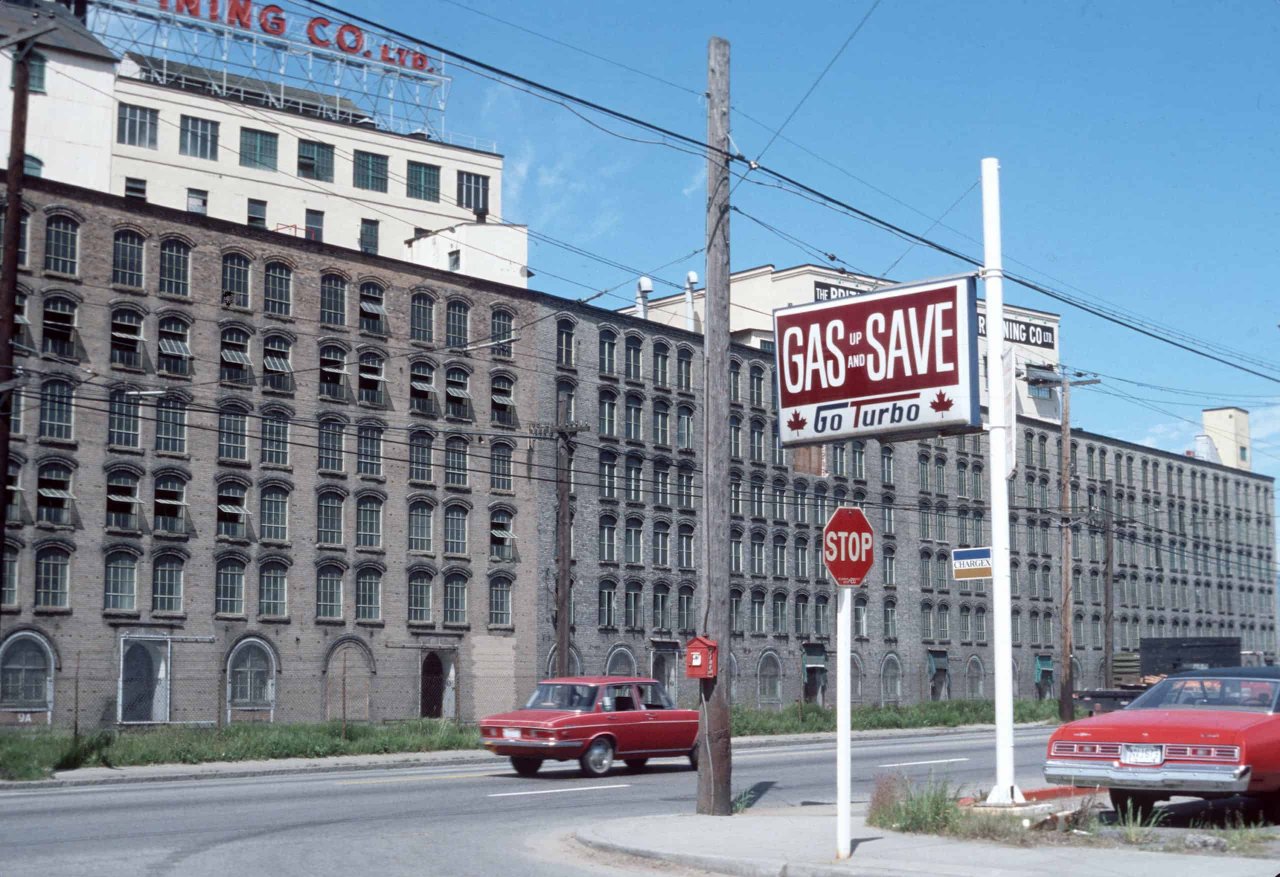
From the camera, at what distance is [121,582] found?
47969mm

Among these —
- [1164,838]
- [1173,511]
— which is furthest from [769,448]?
[1164,838]

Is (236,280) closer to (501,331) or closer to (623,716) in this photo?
(501,331)

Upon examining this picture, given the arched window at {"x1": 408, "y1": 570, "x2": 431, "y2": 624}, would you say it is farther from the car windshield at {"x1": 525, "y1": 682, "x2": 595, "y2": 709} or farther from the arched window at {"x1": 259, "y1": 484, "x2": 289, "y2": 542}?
the car windshield at {"x1": 525, "y1": 682, "x2": 595, "y2": 709}

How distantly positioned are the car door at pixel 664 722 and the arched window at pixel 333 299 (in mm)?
30098

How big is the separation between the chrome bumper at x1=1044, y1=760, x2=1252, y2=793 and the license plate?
7 centimetres

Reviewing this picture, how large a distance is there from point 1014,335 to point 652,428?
35.4m

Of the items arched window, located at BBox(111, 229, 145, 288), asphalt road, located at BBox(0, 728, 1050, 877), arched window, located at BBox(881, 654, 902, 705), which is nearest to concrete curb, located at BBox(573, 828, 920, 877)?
asphalt road, located at BBox(0, 728, 1050, 877)

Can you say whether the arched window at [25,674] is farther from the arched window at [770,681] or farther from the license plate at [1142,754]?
the license plate at [1142,754]

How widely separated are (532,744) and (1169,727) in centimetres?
1177

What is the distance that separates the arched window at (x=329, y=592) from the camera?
171ft

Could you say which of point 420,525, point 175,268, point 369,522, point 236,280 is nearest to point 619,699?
point 369,522

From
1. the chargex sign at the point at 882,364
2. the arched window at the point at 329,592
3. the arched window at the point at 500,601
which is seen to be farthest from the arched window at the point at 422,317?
the chargex sign at the point at 882,364

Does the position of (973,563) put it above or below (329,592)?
above

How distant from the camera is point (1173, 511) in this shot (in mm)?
92938
